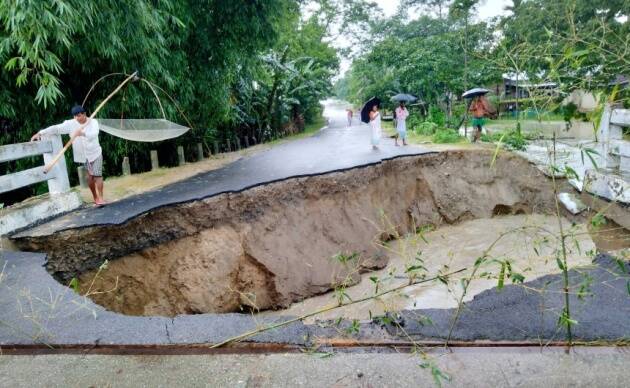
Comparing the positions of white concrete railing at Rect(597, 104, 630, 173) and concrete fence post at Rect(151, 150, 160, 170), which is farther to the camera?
concrete fence post at Rect(151, 150, 160, 170)

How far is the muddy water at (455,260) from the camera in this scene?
21.7 feet

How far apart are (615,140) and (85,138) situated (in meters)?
7.26

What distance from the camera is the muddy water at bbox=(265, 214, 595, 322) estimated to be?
660cm

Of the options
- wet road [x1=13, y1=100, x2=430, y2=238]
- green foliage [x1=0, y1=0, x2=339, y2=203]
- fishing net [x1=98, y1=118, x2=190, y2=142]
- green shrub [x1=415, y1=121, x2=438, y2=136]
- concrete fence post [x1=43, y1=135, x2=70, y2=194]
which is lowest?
wet road [x1=13, y1=100, x2=430, y2=238]

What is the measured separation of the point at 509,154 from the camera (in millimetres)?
11164

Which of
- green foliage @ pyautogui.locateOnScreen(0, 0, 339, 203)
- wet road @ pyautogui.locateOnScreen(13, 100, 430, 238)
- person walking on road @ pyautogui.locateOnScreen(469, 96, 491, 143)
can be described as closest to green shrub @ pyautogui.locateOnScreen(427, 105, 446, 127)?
person walking on road @ pyautogui.locateOnScreen(469, 96, 491, 143)

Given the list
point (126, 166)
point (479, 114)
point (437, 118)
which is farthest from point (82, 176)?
point (437, 118)

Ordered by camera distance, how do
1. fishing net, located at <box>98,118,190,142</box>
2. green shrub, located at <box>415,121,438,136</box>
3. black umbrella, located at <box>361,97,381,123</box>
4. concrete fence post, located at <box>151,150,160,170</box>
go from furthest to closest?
green shrub, located at <box>415,121,438,136</box> < black umbrella, located at <box>361,97,381,123</box> < concrete fence post, located at <box>151,150,160,170</box> < fishing net, located at <box>98,118,190,142</box>

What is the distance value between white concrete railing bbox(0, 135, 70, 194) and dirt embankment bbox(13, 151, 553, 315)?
111 centimetres

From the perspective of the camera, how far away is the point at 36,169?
248 inches

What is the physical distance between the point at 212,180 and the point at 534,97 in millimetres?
6962

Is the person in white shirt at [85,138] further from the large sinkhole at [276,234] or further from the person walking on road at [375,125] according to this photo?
the person walking on road at [375,125]

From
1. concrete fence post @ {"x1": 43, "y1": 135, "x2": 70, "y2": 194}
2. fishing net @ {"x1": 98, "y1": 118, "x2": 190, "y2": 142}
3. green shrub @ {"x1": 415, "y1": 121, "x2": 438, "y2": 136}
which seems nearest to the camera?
concrete fence post @ {"x1": 43, "y1": 135, "x2": 70, "y2": 194}

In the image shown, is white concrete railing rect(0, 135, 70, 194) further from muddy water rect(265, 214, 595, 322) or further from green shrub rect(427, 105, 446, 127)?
green shrub rect(427, 105, 446, 127)
